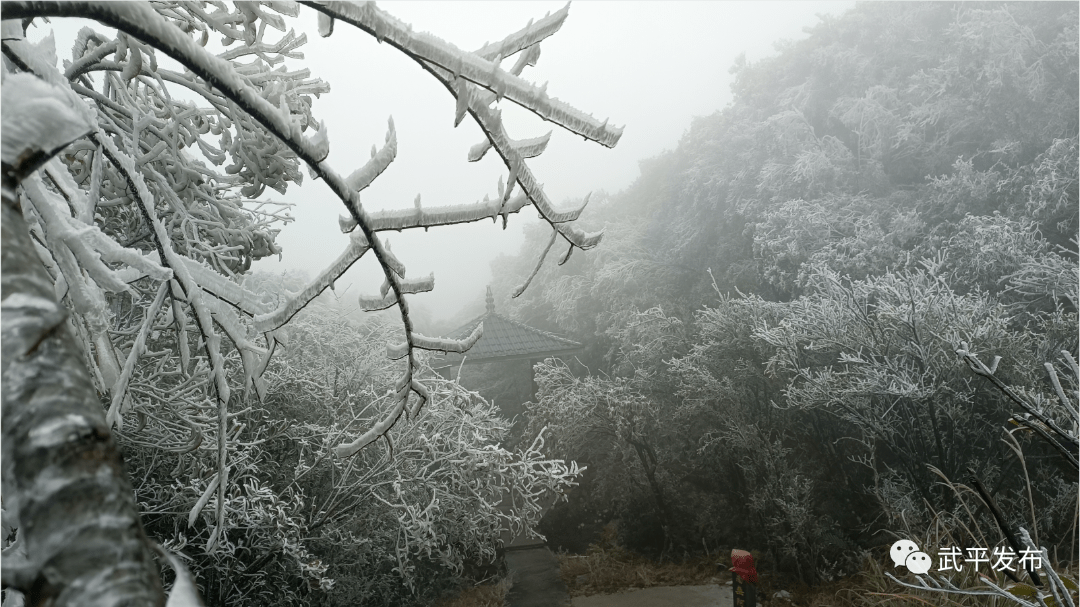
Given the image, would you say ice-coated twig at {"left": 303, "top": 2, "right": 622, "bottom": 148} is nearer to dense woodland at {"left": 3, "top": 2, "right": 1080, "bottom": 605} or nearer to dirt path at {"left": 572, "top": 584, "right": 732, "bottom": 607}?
dense woodland at {"left": 3, "top": 2, "right": 1080, "bottom": 605}

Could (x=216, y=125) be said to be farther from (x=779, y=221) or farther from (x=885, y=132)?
(x=885, y=132)

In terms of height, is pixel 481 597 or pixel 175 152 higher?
pixel 175 152

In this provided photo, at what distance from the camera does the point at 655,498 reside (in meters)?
8.59

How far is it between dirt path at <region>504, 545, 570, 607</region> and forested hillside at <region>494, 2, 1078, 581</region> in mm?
584

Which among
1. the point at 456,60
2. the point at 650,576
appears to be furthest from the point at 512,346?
the point at 456,60

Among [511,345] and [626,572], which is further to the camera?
[511,345]

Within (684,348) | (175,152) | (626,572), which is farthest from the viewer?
(684,348)

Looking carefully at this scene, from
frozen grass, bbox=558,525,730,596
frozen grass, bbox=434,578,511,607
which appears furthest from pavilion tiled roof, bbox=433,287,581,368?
frozen grass, bbox=434,578,511,607

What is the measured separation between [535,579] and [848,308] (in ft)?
18.7

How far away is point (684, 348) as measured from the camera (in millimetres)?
9547

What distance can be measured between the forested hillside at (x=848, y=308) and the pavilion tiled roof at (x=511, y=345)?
0.90m

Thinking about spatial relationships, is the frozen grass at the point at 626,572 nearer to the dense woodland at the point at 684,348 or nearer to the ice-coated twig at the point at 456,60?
the dense woodland at the point at 684,348

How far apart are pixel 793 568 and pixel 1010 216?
653cm

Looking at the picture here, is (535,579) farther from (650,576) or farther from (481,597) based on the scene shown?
(650,576)
